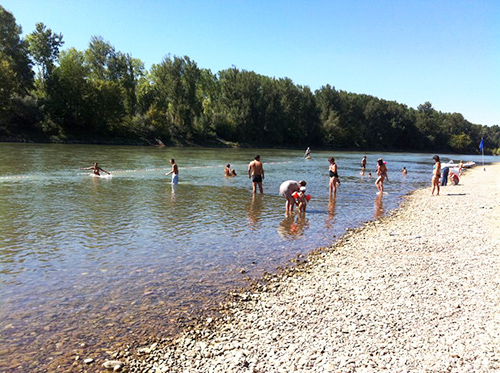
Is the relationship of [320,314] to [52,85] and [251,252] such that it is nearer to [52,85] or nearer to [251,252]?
[251,252]

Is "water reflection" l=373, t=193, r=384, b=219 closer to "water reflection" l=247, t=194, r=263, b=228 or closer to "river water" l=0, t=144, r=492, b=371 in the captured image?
"river water" l=0, t=144, r=492, b=371

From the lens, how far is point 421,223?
42.7ft

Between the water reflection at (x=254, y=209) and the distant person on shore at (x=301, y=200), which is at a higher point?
the distant person on shore at (x=301, y=200)

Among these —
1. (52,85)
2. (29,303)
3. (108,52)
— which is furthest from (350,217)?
(108,52)

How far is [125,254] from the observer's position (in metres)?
9.25

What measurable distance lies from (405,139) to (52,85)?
124 m

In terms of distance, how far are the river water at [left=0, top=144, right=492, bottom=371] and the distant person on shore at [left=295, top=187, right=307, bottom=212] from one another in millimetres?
602

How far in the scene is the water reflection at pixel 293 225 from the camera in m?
11.8

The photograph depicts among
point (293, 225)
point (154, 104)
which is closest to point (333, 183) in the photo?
point (293, 225)

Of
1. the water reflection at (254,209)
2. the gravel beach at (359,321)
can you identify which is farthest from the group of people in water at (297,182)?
A: the gravel beach at (359,321)

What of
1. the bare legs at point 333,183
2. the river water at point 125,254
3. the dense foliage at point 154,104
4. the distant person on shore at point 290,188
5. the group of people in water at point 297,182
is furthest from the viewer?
the dense foliage at point 154,104

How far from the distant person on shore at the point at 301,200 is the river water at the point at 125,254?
0.60m

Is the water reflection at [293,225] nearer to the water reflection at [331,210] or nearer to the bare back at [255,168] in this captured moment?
the water reflection at [331,210]

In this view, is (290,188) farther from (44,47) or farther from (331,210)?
(44,47)
